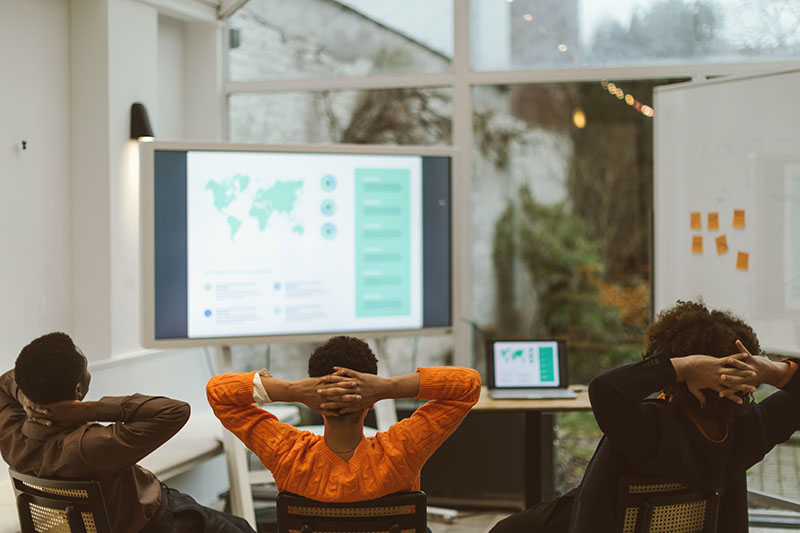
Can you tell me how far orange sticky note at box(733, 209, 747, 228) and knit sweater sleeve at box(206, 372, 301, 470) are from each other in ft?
7.63

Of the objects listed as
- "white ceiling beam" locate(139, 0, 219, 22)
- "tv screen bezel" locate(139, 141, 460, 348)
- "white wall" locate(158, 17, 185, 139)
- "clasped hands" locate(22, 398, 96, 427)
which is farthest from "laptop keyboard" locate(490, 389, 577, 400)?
"white ceiling beam" locate(139, 0, 219, 22)

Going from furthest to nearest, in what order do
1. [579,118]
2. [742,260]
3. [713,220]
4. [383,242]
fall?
[579,118]
[383,242]
[713,220]
[742,260]

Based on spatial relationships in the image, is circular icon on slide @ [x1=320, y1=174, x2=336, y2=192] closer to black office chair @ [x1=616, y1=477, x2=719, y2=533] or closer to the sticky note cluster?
the sticky note cluster

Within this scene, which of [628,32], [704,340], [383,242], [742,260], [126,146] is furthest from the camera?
[628,32]

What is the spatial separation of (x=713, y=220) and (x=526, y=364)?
1059 mm

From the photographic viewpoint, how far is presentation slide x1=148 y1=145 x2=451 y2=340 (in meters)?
3.40

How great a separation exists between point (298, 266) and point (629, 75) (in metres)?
1.99

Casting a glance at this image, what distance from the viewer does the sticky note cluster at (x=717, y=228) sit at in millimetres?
3445

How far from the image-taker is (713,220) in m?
3.54

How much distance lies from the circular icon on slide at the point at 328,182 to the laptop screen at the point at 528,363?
1.00 meters

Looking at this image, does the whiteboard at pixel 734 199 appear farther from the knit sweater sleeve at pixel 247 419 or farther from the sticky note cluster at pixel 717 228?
the knit sweater sleeve at pixel 247 419

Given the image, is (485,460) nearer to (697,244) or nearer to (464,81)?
(697,244)

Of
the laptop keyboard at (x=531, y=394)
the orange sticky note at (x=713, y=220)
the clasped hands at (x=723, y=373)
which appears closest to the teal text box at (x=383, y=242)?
the laptop keyboard at (x=531, y=394)

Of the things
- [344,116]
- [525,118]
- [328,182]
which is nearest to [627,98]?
[525,118]
